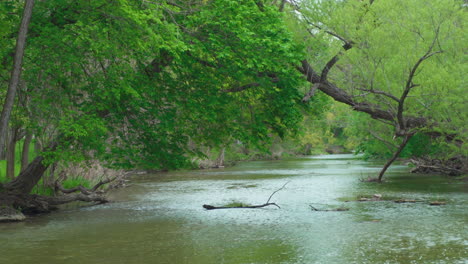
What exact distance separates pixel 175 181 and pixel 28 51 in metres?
22.1

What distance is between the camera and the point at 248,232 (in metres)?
16.3

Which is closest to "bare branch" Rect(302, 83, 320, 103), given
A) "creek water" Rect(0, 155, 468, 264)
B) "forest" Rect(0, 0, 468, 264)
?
"forest" Rect(0, 0, 468, 264)

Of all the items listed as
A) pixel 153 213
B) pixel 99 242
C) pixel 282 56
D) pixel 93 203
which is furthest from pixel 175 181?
pixel 99 242

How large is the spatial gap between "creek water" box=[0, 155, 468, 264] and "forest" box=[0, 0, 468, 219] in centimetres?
204

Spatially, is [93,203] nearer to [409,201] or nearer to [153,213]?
[153,213]

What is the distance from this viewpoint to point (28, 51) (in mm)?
16078

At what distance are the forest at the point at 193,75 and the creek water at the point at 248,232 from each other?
2.04m

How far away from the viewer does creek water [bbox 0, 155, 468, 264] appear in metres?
12.9

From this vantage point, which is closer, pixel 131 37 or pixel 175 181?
pixel 131 37

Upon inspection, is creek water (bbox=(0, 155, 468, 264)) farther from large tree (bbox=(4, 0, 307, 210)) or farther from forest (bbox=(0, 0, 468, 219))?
large tree (bbox=(4, 0, 307, 210))

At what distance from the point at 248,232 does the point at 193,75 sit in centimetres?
629

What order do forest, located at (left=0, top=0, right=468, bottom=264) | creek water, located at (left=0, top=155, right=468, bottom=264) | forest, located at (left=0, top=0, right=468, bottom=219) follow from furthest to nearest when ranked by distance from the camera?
1. forest, located at (left=0, top=0, right=468, bottom=219)
2. forest, located at (left=0, top=0, right=468, bottom=264)
3. creek water, located at (left=0, top=155, right=468, bottom=264)

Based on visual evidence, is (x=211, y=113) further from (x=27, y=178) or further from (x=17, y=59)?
(x=17, y=59)

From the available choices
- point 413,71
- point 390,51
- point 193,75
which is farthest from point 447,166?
point 193,75
